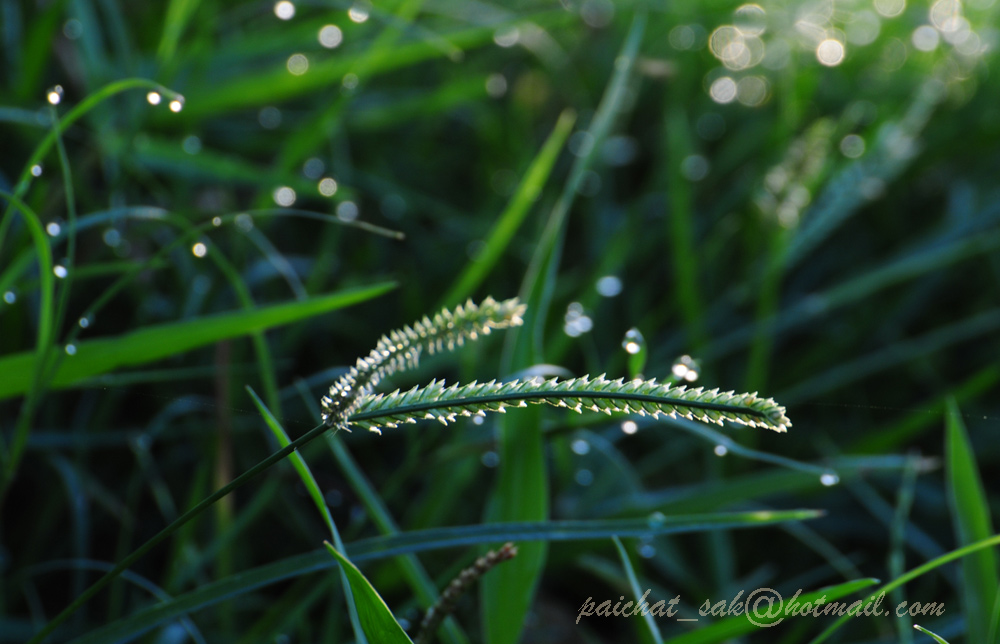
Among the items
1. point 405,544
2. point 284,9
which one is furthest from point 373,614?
point 284,9

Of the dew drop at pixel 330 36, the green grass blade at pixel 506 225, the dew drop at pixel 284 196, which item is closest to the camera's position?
the green grass blade at pixel 506 225

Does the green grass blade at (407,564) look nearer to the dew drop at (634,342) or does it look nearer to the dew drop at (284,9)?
the dew drop at (634,342)

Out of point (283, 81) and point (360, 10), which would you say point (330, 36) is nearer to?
point (283, 81)

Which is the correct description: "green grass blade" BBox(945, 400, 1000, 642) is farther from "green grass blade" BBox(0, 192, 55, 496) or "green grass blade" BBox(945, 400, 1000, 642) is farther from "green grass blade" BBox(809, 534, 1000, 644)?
"green grass blade" BBox(0, 192, 55, 496)

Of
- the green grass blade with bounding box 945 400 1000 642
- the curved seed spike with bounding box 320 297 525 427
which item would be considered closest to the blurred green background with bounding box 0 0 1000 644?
the green grass blade with bounding box 945 400 1000 642

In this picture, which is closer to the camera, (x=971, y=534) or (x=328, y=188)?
(x=971, y=534)

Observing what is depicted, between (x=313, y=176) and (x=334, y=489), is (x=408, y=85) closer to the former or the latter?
(x=313, y=176)

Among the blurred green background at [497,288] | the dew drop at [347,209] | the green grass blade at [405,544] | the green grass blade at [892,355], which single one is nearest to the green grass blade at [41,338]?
the blurred green background at [497,288]

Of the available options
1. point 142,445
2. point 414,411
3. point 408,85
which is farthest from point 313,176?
point 414,411
